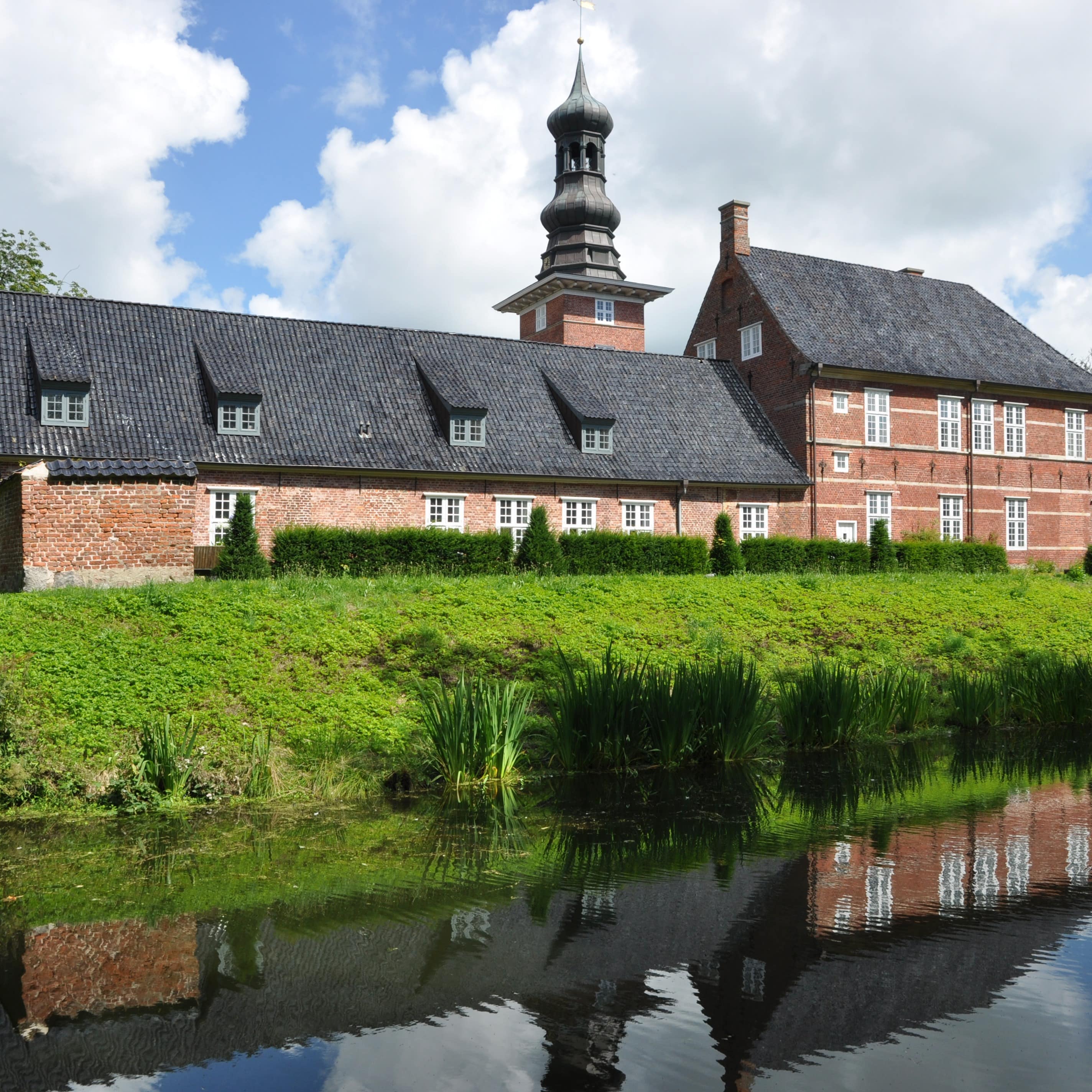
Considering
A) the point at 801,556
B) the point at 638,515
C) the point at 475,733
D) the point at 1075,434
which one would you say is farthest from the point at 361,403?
the point at 1075,434

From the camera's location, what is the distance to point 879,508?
33.7 m

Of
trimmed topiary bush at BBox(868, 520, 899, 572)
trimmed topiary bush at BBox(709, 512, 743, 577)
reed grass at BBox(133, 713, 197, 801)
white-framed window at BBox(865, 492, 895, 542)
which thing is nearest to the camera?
reed grass at BBox(133, 713, 197, 801)

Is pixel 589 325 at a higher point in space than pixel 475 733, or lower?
higher

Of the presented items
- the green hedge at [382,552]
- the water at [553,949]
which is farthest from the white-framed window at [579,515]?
the water at [553,949]

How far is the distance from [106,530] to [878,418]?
25.2 metres

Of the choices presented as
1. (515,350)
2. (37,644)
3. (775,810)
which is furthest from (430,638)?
(515,350)

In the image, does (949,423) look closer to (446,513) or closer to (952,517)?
(952,517)

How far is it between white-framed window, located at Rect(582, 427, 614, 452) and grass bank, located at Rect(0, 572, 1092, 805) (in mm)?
9876

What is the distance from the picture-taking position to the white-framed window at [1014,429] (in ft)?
119

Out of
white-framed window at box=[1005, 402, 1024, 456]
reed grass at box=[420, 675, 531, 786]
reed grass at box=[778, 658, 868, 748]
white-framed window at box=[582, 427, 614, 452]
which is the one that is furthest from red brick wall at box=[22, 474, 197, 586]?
white-framed window at box=[1005, 402, 1024, 456]

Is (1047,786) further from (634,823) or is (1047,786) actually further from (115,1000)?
(115,1000)

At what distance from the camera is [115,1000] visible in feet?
17.3

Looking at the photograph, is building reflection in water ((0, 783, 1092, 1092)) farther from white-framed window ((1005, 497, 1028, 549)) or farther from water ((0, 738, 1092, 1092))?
white-framed window ((1005, 497, 1028, 549))

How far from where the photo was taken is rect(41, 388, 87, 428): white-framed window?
23547mm
